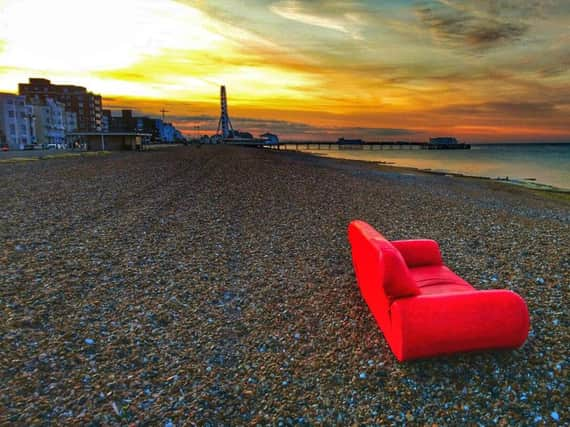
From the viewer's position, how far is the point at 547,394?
3.30 metres

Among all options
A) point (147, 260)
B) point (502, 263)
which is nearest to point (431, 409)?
point (502, 263)

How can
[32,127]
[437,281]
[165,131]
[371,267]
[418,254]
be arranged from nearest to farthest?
[371,267], [437,281], [418,254], [32,127], [165,131]

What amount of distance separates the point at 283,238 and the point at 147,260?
3043 mm

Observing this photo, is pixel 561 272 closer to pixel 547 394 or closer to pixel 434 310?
pixel 547 394

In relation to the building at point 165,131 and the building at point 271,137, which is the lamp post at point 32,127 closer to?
the building at point 165,131

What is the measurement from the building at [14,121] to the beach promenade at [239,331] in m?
83.8

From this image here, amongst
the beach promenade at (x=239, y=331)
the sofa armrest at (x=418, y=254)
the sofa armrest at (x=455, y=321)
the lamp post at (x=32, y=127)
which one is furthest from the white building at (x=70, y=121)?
the sofa armrest at (x=455, y=321)

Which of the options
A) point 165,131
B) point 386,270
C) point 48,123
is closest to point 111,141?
point 48,123

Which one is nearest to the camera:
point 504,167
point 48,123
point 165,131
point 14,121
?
point 504,167

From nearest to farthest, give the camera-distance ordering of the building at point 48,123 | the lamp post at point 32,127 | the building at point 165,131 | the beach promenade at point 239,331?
the beach promenade at point 239,331 → the lamp post at point 32,127 → the building at point 48,123 → the building at point 165,131

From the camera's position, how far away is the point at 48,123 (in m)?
96.1

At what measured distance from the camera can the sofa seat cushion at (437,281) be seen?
14.4 feet

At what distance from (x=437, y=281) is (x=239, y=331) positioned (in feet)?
8.53

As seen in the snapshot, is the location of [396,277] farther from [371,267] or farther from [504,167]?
[504,167]
